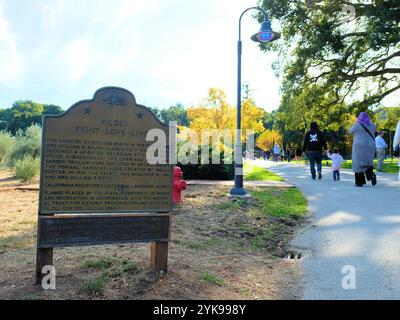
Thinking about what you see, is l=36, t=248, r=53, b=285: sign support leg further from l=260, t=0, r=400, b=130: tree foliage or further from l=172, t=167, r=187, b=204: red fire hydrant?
l=260, t=0, r=400, b=130: tree foliage

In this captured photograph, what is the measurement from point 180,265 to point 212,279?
1.63 ft

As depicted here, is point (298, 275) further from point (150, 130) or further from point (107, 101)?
point (107, 101)

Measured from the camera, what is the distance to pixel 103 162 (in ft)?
13.9

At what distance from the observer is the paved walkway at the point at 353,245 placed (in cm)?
422

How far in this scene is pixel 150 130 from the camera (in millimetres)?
4457

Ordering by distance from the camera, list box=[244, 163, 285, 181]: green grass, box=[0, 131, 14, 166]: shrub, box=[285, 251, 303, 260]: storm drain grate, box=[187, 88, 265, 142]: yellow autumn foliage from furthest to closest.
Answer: box=[187, 88, 265, 142]: yellow autumn foliage < box=[0, 131, 14, 166]: shrub < box=[244, 163, 285, 181]: green grass < box=[285, 251, 303, 260]: storm drain grate

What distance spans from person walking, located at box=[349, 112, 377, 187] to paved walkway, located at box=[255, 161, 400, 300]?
2037 millimetres

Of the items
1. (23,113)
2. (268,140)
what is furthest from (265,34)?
(23,113)

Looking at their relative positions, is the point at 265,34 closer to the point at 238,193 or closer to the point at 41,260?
the point at 238,193

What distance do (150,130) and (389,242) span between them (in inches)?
148

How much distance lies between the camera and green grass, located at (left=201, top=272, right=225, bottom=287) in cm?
420

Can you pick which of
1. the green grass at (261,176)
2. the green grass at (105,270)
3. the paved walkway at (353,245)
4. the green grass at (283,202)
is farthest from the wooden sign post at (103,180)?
the green grass at (261,176)

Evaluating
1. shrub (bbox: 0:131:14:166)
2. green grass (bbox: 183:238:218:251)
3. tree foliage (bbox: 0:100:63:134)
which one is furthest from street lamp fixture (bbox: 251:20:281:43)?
tree foliage (bbox: 0:100:63:134)
